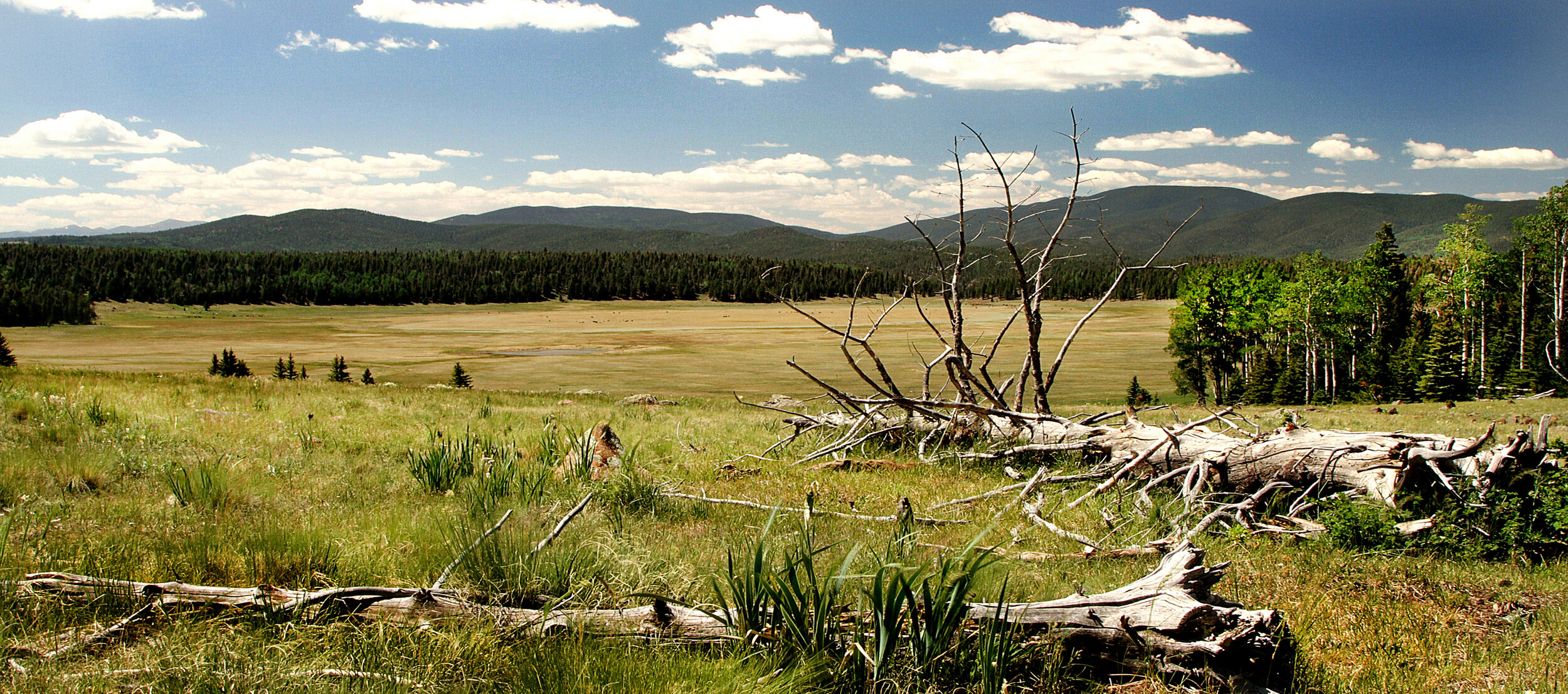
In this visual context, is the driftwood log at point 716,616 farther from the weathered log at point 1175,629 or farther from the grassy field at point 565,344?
the grassy field at point 565,344

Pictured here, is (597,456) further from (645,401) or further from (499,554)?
(645,401)

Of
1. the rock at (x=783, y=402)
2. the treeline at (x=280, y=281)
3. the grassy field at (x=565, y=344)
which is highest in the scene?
the treeline at (x=280, y=281)

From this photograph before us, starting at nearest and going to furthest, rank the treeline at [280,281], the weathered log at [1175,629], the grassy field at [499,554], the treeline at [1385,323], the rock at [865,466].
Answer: the grassy field at [499,554], the weathered log at [1175,629], the rock at [865,466], the treeline at [1385,323], the treeline at [280,281]

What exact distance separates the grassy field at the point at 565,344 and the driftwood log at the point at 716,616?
65.4ft

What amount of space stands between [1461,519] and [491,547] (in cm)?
688

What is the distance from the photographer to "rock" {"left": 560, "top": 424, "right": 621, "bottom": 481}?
7621 mm

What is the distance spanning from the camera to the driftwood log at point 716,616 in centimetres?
325

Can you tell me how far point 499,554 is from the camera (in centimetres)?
376

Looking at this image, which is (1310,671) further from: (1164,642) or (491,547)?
Result: (491,547)

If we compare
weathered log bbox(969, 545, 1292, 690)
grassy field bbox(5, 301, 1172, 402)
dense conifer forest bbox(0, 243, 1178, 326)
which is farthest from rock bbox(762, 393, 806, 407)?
dense conifer forest bbox(0, 243, 1178, 326)

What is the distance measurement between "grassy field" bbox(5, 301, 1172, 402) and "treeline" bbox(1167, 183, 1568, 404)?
716 centimetres

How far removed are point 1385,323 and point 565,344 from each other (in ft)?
276

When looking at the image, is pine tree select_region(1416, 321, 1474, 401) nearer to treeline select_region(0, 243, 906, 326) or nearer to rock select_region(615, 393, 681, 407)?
rock select_region(615, 393, 681, 407)

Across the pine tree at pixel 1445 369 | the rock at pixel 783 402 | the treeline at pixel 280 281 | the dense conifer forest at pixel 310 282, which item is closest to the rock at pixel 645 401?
the rock at pixel 783 402
